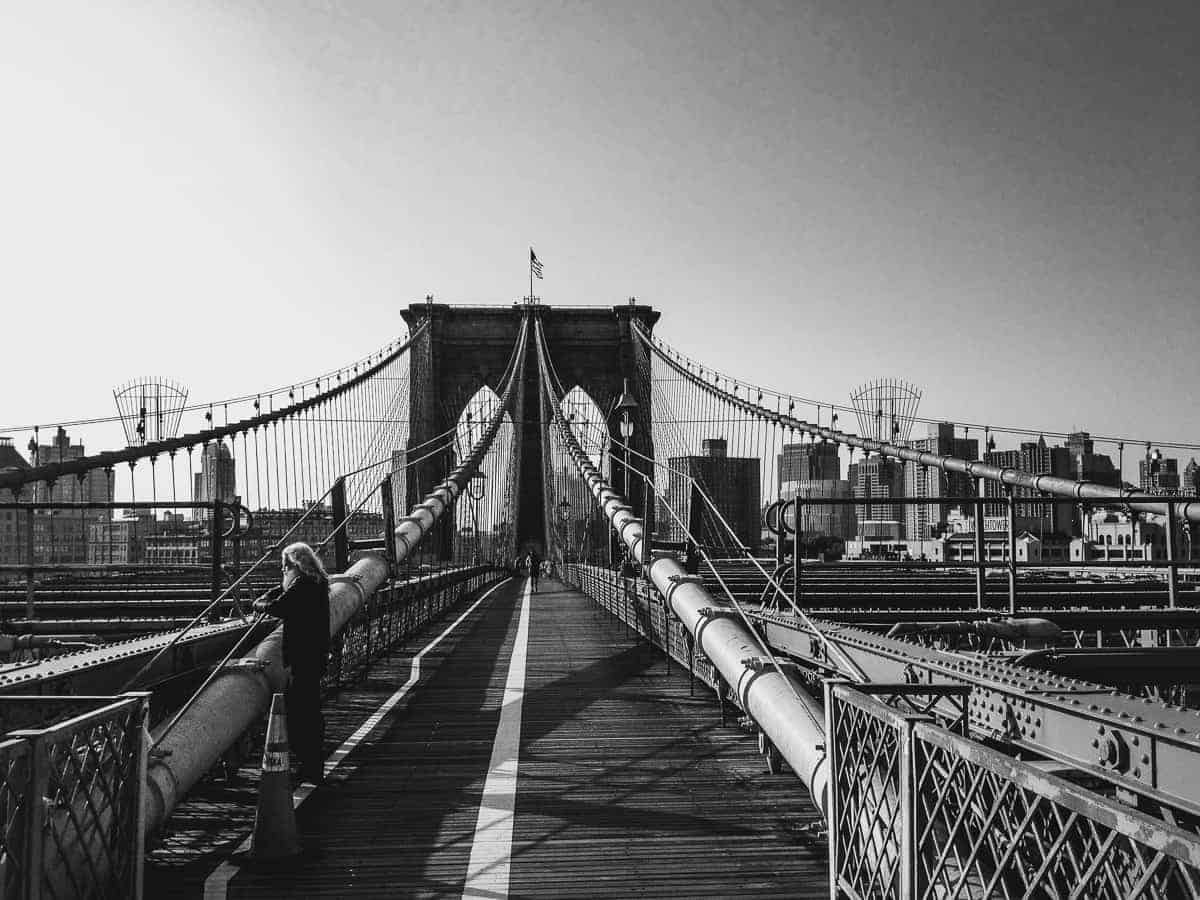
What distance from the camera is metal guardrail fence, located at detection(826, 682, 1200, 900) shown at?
2006 millimetres

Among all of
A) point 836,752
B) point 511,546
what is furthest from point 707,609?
point 511,546

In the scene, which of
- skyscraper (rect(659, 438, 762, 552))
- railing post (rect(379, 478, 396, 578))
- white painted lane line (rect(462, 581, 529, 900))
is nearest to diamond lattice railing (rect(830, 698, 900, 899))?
white painted lane line (rect(462, 581, 529, 900))

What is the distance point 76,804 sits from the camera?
3.22m

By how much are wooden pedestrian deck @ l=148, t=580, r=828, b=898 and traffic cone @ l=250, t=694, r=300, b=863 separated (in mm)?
103

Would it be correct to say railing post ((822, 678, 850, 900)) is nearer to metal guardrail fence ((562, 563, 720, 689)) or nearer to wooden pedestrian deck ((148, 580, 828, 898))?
wooden pedestrian deck ((148, 580, 828, 898))

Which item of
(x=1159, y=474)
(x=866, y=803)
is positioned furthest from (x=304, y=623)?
(x=1159, y=474)

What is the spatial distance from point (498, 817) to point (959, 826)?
293 cm

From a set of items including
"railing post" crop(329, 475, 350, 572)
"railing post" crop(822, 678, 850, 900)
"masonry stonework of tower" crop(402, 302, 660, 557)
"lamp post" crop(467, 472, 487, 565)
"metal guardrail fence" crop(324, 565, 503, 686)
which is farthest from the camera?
"masonry stonework of tower" crop(402, 302, 660, 557)

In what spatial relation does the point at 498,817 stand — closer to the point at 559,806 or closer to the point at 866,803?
the point at 559,806

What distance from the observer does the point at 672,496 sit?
2162 centimetres

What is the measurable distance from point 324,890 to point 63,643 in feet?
11.5

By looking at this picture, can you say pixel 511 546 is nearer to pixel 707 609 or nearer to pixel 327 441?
pixel 327 441

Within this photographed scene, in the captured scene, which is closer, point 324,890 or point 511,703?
point 324,890

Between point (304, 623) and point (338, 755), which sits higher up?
point (304, 623)
